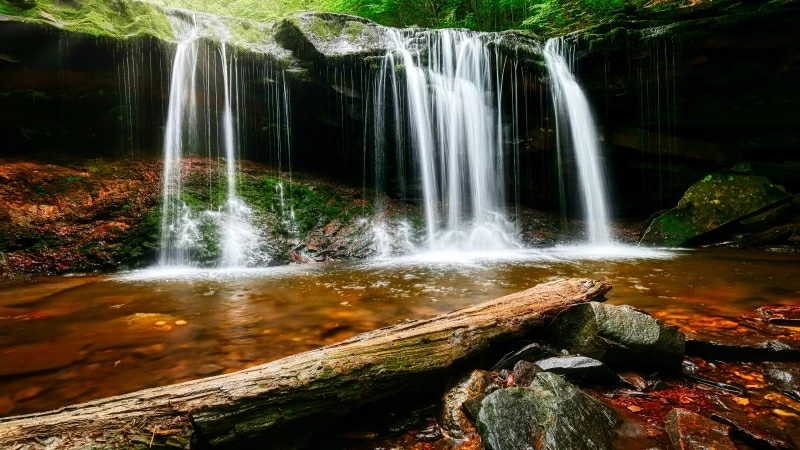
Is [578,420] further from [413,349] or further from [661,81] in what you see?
[661,81]

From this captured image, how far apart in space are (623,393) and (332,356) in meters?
1.87

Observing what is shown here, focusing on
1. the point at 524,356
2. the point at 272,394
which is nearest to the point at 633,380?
the point at 524,356

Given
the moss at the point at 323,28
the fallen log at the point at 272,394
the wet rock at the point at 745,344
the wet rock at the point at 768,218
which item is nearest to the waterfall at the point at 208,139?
the moss at the point at 323,28

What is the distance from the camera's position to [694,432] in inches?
75.3

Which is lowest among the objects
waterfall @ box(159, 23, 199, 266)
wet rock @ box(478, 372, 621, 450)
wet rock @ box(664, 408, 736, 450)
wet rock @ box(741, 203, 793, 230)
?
wet rock @ box(664, 408, 736, 450)

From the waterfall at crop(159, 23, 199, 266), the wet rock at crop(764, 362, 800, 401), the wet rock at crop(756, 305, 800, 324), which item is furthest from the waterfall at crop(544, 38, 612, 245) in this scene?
the waterfall at crop(159, 23, 199, 266)

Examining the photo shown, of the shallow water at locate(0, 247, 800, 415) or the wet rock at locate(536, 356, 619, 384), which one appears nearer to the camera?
the wet rock at locate(536, 356, 619, 384)

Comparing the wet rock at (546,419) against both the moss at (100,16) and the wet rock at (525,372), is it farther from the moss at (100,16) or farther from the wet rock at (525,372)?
the moss at (100,16)

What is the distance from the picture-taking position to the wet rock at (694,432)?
1828 mm

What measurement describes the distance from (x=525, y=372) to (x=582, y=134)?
10300mm

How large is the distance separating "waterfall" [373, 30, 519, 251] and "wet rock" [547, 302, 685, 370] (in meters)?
7.12

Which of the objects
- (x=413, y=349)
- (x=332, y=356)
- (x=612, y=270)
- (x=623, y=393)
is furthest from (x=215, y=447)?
(x=612, y=270)

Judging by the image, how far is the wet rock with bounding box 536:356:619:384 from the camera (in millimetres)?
2482

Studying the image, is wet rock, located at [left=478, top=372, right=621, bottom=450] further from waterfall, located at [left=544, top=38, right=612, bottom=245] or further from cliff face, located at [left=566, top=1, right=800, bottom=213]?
cliff face, located at [left=566, top=1, right=800, bottom=213]
